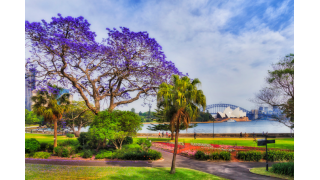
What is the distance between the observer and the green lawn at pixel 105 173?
6023mm

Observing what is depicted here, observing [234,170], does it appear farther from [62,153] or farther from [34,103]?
[34,103]

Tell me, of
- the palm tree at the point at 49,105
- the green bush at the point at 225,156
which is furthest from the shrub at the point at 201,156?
the palm tree at the point at 49,105

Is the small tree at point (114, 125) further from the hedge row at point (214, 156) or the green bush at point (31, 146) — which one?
the hedge row at point (214, 156)

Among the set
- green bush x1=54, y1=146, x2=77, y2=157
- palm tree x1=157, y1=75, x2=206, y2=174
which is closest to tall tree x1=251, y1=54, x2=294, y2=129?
palm tree x1=157, y1=75, x2=206, y2=174

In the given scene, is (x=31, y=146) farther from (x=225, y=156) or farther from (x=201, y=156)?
(x=225, y=156)

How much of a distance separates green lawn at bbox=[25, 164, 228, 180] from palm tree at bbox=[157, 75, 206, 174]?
551 millimetres

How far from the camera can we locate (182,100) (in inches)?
238

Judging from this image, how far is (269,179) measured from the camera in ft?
20.3

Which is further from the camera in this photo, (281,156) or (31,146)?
(31,146)

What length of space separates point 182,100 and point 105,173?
3996 millimetres

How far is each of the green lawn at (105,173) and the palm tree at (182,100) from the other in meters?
0.55

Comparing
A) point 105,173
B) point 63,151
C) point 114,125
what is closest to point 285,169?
point 105,173
